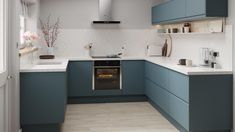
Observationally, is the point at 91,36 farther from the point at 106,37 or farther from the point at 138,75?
the point at 138,75

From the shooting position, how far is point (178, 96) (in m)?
4.25

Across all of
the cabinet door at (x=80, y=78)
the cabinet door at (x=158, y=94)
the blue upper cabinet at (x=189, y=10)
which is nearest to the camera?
the blue upper cabinet at (x=189, y=10)

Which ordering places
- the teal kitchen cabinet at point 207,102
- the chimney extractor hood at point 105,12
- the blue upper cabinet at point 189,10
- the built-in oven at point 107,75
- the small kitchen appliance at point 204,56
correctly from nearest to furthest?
the teal kitchen cabinet at point 207,102, the blue upper cabinet at point 189,10, the small kitchen appliance at point 204,56, the built-in oven at point 107,75, the chimney extractor hood at point 105,12

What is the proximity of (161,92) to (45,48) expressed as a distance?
2.64 meters

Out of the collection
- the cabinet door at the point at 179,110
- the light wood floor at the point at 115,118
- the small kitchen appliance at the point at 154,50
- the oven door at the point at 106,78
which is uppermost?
the small kitchen appliance at the point at 154,50

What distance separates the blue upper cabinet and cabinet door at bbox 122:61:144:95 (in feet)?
3.07

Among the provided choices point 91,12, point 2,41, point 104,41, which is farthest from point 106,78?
Answer: point 2,41

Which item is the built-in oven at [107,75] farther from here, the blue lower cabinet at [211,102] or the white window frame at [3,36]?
the white window frame at [3,36]

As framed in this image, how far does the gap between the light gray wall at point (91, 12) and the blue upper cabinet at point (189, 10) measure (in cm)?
43

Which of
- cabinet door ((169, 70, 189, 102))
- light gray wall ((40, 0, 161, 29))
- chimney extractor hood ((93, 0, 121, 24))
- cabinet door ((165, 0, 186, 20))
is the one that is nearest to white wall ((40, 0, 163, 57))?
light gray wall ((40, 0, 161, 29))

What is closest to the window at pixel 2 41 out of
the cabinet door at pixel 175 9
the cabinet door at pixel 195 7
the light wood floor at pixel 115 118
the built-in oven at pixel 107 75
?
the light wood floor at pixel 115 118

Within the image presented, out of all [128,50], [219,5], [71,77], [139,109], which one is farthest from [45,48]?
[219,5]

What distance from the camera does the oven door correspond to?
6156 millimetres

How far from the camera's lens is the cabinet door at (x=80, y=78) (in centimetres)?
605
